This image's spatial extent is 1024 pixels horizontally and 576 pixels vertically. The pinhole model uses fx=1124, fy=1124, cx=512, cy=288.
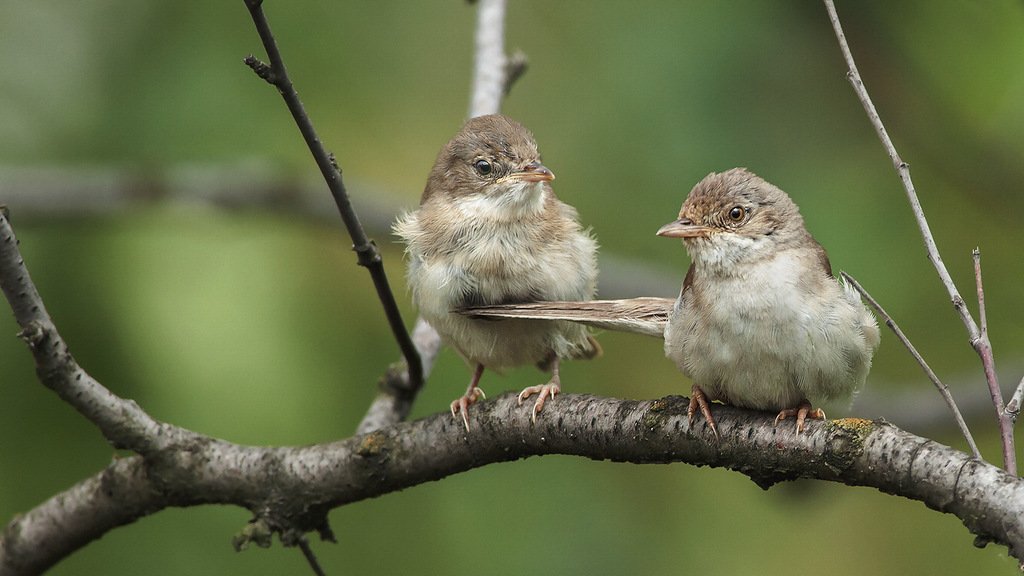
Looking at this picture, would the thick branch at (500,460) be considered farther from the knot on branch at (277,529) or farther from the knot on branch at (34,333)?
the knot on branch at (34,333)

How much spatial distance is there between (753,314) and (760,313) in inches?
0.8

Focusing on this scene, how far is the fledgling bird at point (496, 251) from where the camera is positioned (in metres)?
4.08

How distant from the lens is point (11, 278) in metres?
3.07

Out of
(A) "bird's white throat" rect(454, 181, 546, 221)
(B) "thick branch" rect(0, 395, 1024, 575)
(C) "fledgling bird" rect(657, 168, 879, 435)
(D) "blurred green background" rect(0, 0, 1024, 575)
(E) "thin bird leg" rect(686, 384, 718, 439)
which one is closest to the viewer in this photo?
(B) "thick branch" rect(0, 395, 1024, 575)

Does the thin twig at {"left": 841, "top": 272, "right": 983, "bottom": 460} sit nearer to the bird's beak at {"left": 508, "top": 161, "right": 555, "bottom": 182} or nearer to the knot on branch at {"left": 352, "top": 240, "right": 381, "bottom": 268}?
the knot on branch at {"left": 352, "top": 240, "right": 381, "bottom": 268}

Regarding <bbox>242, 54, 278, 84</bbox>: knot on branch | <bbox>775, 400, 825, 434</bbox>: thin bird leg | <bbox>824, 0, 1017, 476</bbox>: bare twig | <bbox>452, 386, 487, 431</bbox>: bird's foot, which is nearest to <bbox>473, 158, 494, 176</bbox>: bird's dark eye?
<bbox>452, 386, 487, 431</bbox>: bird's foot

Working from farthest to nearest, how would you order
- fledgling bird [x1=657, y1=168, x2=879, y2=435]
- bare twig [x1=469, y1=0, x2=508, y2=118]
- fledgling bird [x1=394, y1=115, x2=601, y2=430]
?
bare twig [x1=469, y1=0, x2=508, y2=118] < fledgling bird [x1=394, y1=115, x2=601, y2=430] < fledgling bird [x1=657, y1=168, x2=879, y2=435]

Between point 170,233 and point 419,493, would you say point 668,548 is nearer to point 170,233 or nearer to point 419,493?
point 419,493

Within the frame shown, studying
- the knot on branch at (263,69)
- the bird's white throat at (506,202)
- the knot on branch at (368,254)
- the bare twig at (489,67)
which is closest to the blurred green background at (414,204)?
the bare twig at (489,67)

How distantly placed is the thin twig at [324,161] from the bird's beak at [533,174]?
894 millimetres

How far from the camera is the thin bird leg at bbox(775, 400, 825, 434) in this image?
113 inches

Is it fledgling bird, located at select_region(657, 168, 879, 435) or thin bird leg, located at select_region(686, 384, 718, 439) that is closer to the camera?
thin bird leg, located at select_region(686, 384, 718, 439)

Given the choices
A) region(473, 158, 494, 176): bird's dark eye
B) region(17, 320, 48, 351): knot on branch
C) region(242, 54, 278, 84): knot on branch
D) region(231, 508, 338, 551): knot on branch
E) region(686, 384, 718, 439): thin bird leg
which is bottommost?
region(231, 508, 338, 551): knot on branch

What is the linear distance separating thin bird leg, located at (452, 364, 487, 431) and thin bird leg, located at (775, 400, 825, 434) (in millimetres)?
994
